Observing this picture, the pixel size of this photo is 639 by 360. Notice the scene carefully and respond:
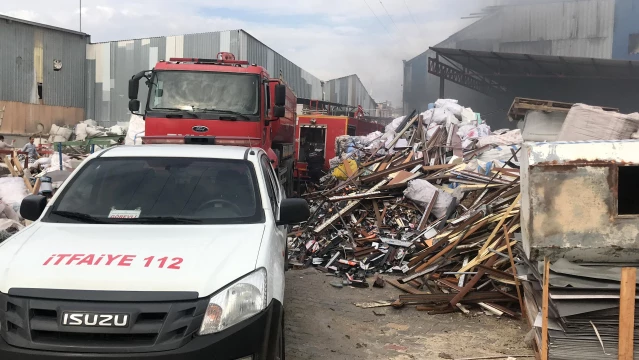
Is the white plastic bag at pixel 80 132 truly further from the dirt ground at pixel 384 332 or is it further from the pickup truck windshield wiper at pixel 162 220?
the pickup truck windshield wiper at pixel 162 220

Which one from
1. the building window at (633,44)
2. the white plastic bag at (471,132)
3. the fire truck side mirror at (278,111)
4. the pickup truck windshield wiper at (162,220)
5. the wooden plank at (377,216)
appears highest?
the building window at (633,44)

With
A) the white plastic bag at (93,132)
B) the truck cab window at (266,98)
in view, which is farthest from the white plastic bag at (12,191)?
the white plastic bag at (93,132)

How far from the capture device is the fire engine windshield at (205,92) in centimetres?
981

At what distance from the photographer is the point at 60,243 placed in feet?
11.7

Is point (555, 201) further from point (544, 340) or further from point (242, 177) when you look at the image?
point (242, 177)

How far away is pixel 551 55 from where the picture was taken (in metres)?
30.1

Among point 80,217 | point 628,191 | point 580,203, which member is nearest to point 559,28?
point 628,191

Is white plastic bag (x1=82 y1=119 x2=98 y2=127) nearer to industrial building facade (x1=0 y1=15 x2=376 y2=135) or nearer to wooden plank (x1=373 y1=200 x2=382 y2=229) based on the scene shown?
industrial building facade (x1=0 y1=15 x2=376 y2=135)

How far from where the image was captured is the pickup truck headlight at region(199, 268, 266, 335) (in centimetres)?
304

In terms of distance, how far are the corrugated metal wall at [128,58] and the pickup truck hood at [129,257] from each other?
88.5 ft

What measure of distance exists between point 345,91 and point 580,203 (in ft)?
169

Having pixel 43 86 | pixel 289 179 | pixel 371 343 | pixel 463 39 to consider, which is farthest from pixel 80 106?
pixel 371 343

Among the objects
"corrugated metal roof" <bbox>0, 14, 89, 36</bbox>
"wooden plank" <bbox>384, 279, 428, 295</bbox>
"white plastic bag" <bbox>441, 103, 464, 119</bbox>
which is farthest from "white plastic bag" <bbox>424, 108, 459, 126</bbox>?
"corrugated metal roof" <bbox>0, 14, 89, 36</bbox>

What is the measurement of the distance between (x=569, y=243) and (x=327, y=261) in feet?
15.9
